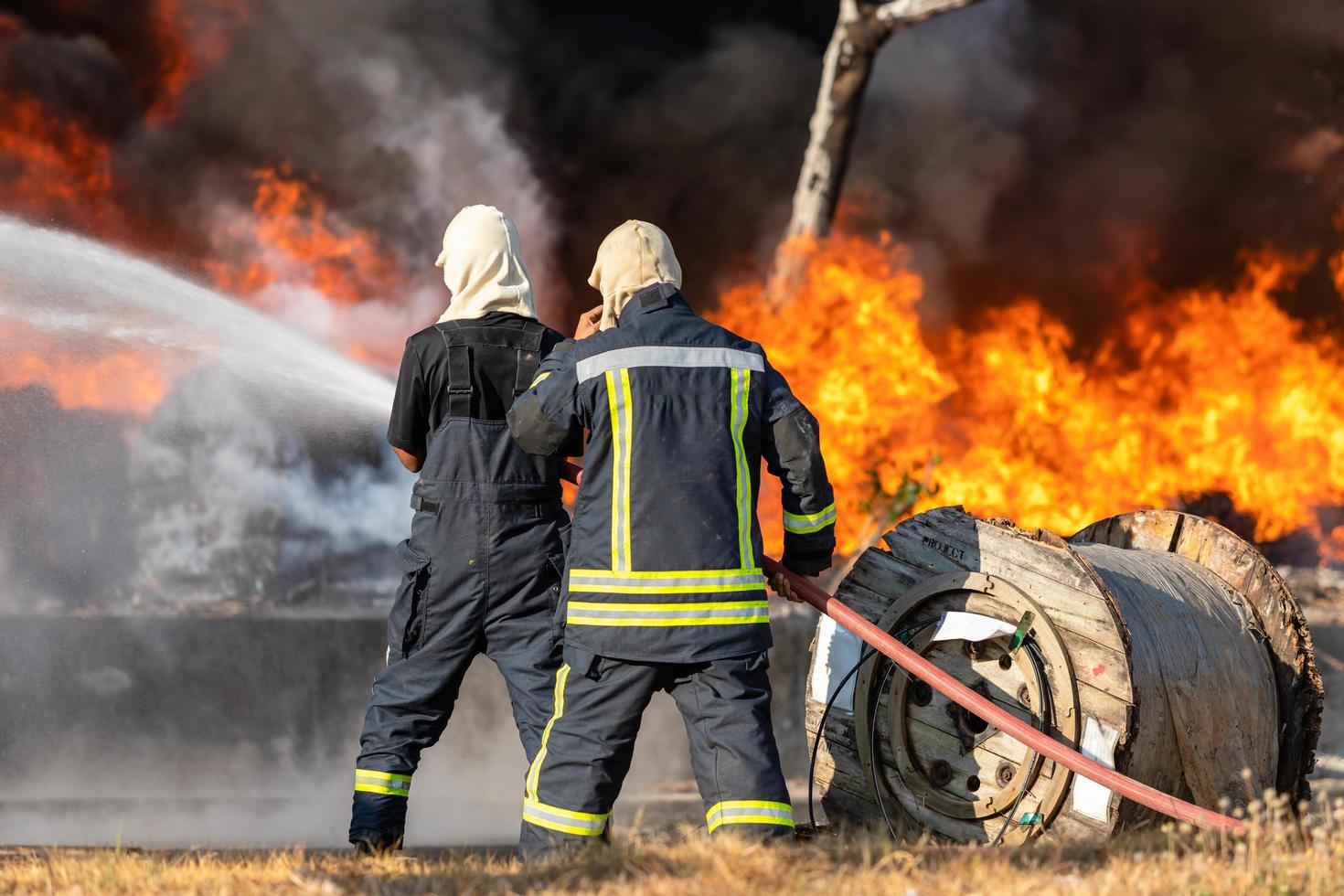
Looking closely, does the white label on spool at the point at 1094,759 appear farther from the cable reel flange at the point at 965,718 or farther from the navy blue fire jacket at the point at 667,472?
the navy blue fire jacket at the point at 667,472

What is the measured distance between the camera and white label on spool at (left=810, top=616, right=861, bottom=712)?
4.58 meters

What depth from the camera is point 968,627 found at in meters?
4.25

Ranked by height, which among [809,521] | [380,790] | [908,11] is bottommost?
[380,790]

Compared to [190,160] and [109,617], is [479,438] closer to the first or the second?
[109,617]

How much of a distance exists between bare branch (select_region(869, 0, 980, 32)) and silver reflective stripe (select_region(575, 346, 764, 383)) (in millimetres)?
6417

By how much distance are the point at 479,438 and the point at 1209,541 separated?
9.08ft

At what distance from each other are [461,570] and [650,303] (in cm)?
102

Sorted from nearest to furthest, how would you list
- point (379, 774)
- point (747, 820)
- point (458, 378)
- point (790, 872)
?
point (790, 872)
point (747, 820)
point (379, 774)
point (458, 378)

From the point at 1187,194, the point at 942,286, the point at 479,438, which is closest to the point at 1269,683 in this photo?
the point at 479,438

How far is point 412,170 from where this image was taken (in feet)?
30.7

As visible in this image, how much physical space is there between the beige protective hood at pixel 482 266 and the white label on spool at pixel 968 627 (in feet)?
5.56

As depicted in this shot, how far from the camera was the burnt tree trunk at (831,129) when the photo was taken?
31.1 ft

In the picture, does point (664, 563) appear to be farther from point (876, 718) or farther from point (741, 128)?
point (741, 128)

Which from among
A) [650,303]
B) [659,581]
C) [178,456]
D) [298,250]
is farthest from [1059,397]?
[659,581]
